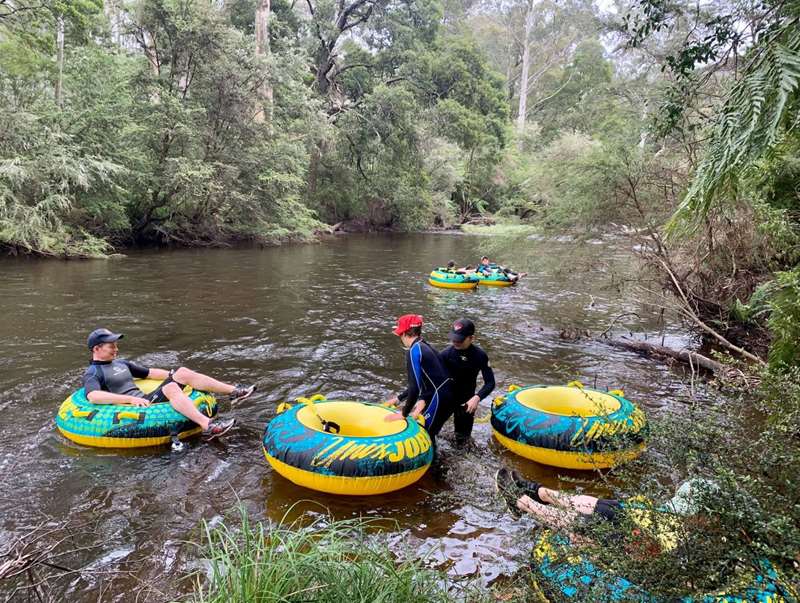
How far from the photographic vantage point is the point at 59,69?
1852cm

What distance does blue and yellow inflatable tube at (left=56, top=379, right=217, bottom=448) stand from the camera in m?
5.13

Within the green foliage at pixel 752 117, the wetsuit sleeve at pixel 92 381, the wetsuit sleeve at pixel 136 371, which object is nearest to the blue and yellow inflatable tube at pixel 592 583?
the green foliage at pixel 752 117

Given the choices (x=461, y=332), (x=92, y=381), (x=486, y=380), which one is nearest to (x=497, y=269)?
(x=486, y=380)

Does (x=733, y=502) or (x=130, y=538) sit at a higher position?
(x=733, y=502)

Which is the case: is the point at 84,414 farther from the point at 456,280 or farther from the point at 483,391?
the point at 456,280

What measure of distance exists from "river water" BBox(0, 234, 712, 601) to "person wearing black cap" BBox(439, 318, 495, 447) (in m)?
0.54

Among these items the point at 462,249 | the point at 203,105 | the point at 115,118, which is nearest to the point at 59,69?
the point at 115,118

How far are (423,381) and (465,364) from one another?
494 mm

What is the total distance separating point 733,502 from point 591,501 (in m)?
1.62

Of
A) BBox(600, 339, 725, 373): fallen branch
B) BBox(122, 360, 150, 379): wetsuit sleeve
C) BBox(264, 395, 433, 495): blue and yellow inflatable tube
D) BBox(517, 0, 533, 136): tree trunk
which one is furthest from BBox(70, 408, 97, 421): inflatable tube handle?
BBox(517, 0, 533, 136): tree trunk

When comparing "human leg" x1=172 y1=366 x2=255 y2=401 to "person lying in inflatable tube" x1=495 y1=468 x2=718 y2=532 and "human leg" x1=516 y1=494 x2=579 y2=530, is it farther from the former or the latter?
"human leg" x1=516 y1=494 x2=579 y2=530

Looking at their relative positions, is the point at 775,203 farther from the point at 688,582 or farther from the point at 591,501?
the point at 688,582

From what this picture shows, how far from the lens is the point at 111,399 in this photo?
5.40 m

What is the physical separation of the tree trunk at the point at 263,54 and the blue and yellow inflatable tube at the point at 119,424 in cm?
1850
